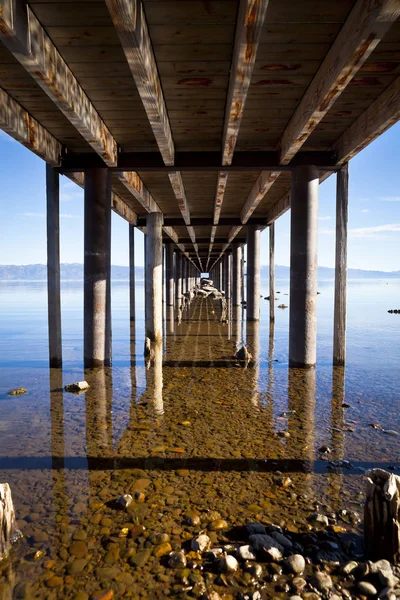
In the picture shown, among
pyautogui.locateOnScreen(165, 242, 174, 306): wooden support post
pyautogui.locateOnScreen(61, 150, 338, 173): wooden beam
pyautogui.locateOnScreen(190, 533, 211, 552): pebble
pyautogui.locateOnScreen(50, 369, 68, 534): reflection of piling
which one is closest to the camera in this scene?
pyautogui.locateOnScreen(190, 533, 211, 552): pebble

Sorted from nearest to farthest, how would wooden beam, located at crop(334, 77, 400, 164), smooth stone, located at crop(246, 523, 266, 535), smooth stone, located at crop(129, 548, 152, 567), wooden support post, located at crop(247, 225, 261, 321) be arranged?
smooth stone, located at crop(129, 548, 152, 567), smooth stone, located at crop(246, 523, 266, 535), wooden beam, located at crop(334, 77, 400, 164), wooden support post, located at crop(247, 225, 261, 321)

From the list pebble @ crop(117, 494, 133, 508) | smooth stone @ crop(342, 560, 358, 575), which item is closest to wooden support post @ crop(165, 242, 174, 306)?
pebble @ crop(117, 494, 133, 508)

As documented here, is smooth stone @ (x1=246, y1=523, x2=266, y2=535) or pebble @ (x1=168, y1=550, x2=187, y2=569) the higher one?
smooth stone @ (x1=246, y1=523, x2=266, y2=535)

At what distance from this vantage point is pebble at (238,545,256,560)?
9.75 feet

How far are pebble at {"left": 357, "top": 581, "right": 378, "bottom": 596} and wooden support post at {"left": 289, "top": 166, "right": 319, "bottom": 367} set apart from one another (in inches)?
259

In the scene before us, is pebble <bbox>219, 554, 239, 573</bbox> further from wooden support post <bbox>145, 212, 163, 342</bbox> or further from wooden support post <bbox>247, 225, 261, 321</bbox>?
wooden support post <bbox>247, 225, 261, 321</bbox>

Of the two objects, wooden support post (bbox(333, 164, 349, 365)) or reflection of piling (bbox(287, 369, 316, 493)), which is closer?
reflection of piling (bbox(287, 369, 316, 493))

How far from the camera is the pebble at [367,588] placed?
8.60ft

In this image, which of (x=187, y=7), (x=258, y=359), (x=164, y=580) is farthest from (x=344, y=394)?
(x=187, y=7)

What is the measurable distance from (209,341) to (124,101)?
8816 mm

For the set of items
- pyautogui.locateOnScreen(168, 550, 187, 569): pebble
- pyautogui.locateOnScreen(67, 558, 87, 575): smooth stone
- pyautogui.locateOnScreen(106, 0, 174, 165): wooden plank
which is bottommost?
pyautogui.locateOnScreen(67, 558, 87, 575): smooth stone

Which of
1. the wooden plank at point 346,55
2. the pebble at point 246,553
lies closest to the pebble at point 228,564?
the pebble at point 246,553

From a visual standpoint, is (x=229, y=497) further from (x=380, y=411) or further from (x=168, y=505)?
(x=380, y=411)

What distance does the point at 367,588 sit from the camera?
8.68 feet
